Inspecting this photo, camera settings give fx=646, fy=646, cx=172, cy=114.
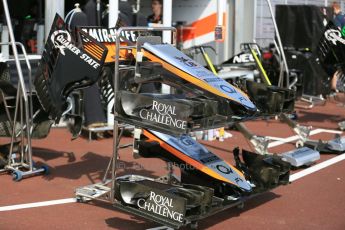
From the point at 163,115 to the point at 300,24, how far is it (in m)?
10.5

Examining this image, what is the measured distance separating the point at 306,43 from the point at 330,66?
3871 mm

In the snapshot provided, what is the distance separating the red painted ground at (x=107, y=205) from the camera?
596cm

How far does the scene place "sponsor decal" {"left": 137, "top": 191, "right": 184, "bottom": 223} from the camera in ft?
17.5

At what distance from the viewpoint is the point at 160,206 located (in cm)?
543

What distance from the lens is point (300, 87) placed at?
523 inches

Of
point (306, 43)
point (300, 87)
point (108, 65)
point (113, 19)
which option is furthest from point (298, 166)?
point (306, 43)

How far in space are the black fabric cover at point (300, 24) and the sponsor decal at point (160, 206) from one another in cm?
1018

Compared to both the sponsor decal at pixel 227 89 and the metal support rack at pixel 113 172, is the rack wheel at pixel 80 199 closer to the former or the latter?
the metal support rack at pixel 113 172

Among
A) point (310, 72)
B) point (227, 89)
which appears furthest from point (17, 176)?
point (310, 72)

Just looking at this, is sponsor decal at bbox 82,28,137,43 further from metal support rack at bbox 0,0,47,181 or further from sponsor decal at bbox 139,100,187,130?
sponsor decal at bbox 139,100,187,130

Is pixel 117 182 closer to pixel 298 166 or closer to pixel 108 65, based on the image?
pixel 108 65

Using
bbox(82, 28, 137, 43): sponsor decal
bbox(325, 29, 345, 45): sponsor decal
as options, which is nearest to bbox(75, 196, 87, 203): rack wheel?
bbox(82, 28, 137, 43): sponsor decal

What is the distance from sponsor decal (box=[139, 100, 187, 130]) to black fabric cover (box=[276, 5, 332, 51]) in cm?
998

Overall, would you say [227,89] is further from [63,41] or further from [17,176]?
[17,176]
